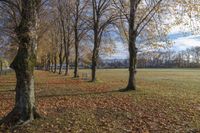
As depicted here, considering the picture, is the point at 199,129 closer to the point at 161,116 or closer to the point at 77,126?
the point at 161,116

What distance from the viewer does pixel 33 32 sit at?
10.1 metres

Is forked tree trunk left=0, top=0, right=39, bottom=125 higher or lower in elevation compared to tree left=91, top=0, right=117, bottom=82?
lower

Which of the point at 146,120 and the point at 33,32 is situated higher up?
the point at 33,32

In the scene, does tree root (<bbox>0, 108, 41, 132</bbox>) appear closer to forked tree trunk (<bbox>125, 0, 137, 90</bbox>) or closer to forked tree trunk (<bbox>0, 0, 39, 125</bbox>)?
forked tree trunk (<bbox>0, 0, 39, 125</bbox>)

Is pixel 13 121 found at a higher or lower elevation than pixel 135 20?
lower

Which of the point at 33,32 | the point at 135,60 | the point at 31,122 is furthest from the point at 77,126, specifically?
the point at 135,60

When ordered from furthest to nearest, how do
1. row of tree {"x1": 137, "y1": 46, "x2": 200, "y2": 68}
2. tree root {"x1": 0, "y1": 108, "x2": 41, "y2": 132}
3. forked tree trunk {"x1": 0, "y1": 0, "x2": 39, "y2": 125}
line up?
row of tree {"x1": 137, "y1": 46, "x2": 200, "y2": 68}, forked tree trunk {"x1": 0, "y1": 0, "x2": 39, "y2": 125}, tree root {"x1": 0, "y1": 108, "x2": 41, "y2": 132}

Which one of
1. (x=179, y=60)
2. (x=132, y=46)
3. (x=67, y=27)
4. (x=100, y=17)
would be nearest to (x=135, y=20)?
(x=132, y=46)

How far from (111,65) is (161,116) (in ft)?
513

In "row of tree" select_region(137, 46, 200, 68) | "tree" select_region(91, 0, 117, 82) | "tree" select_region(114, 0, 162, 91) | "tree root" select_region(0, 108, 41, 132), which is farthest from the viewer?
"row of tree" select_region(137, 46, 200, 68)

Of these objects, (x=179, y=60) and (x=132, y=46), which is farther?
(x=179, y=60)

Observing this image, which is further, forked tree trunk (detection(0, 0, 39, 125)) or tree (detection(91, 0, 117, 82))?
tree (detection(91, 0, 117, 82))

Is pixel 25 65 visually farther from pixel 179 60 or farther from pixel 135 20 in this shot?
pixel 179 60

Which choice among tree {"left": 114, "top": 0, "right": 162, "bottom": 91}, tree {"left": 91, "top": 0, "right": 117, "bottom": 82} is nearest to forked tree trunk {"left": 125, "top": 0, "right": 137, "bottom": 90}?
tree {"left": 114, "top": 0, "right": 162, "bottom": 91}
